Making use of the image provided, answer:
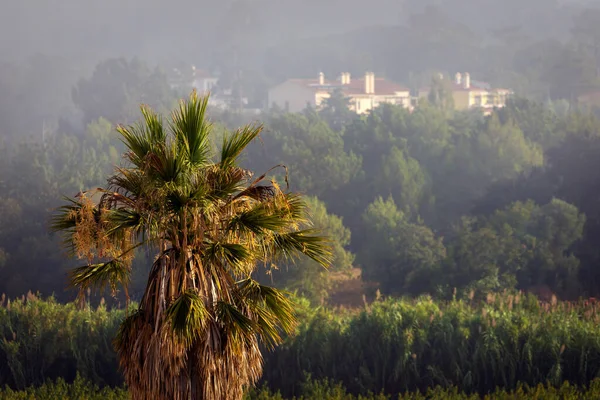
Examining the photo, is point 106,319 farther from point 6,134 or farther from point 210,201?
point 6,134

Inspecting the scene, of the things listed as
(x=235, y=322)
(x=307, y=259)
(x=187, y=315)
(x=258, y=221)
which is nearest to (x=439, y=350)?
(x=258, y=221)

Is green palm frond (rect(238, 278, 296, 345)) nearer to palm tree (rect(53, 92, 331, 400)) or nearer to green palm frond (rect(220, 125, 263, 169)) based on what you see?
palm tree (rect(53, 92, 331, 400))

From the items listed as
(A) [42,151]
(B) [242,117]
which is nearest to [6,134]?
(B) [242,117]

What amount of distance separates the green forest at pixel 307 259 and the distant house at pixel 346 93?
49.0 feet

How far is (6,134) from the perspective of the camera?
171750 millimetres

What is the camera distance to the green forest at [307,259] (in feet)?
45.5

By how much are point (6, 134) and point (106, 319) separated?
474 ft

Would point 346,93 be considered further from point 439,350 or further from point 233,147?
point 233,147

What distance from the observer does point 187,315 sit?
43.0 ft

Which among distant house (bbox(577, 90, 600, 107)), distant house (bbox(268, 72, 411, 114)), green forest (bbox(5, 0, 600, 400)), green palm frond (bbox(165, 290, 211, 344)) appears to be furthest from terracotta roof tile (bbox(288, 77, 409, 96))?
green palm frond (bbox(165, 290, 211, 344))

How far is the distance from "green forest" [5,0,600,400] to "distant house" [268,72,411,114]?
49.0 ft

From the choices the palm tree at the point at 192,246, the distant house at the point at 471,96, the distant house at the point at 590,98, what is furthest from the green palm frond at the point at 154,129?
the distant house at the point at 590,98

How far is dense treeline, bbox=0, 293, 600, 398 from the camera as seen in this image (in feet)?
93.4

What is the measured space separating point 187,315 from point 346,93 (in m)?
134
